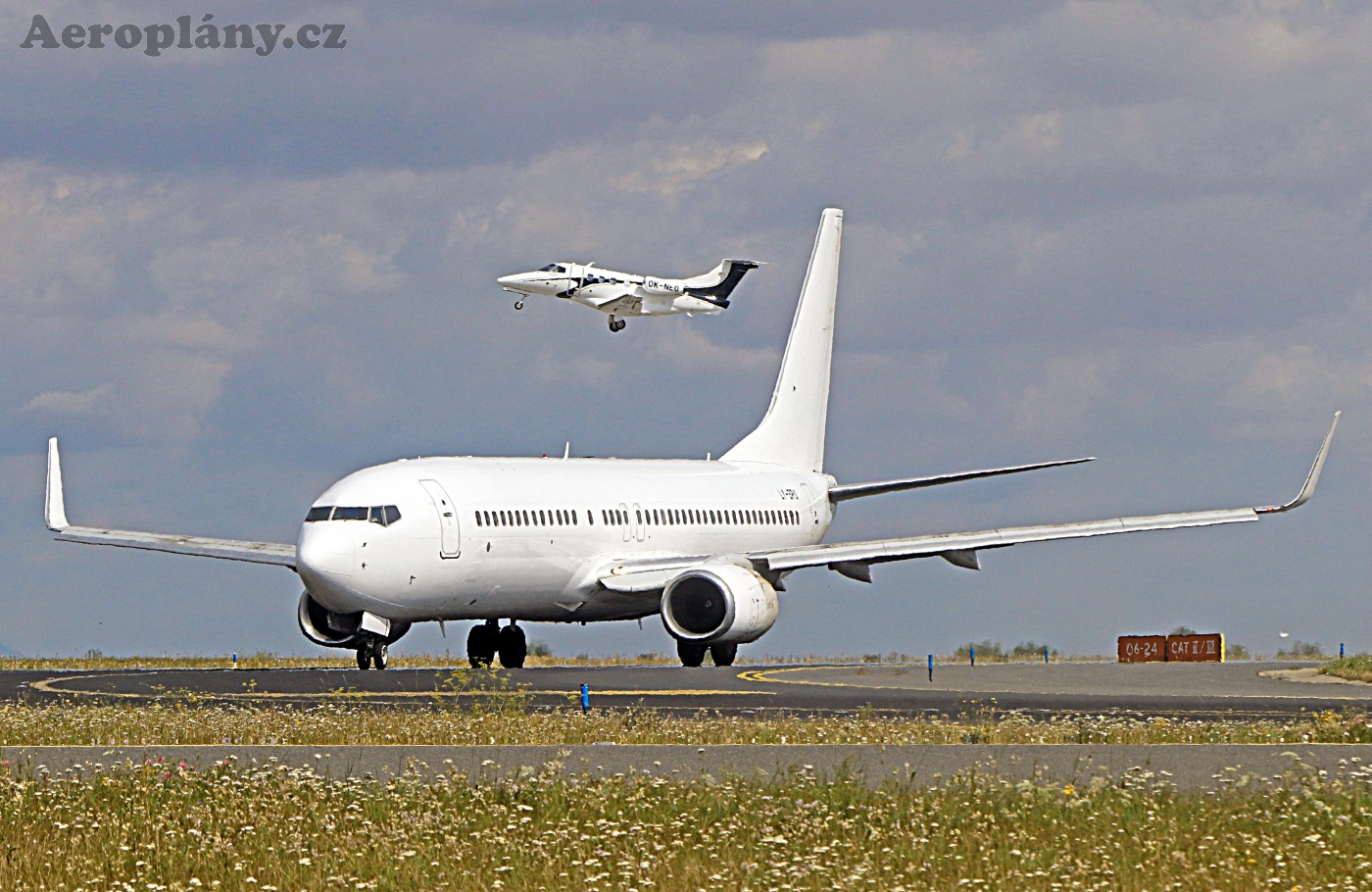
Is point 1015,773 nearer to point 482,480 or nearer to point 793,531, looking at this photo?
point 482,480

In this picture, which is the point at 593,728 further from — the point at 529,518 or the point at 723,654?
the point at 723,654

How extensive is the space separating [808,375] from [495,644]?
16.2 m

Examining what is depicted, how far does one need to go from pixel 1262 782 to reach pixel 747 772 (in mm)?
4361

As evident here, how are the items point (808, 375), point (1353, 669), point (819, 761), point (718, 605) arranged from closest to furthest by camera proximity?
point (819, 761) < point (1353, 669) < point (718, 605) < point (808, 375)

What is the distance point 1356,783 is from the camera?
16469mm

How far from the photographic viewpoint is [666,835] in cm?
1415

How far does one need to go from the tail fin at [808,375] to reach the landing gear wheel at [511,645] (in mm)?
12085

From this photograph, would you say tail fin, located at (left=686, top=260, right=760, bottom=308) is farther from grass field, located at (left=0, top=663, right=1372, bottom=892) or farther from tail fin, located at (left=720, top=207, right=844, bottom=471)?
grass field, located at (left=0, top=663, right=1372, bottom=892)

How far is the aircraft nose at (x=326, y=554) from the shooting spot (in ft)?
130

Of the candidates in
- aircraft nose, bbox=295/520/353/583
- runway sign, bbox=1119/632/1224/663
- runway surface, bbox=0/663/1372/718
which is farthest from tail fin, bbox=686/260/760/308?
aircraft nose, bbox=295/520/353/583

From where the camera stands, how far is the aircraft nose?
3966 centimetres

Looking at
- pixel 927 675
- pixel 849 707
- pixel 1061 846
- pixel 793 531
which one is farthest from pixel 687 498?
pixel 1061 846

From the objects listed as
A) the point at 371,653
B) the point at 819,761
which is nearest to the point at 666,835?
the point at 819,761

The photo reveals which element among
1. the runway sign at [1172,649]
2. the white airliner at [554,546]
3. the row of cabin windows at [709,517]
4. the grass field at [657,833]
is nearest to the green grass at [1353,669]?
the white airliner at [554,546]
